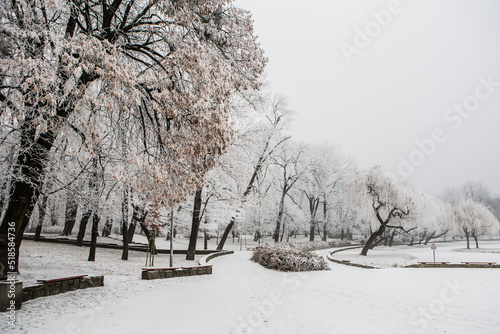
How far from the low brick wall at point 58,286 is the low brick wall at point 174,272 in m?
1.79

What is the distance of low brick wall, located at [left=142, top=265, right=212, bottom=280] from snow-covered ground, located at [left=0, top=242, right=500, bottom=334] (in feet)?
1.25

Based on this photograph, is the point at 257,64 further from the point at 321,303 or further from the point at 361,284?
the point at 361,284

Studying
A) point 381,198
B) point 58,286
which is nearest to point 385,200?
point 381,198

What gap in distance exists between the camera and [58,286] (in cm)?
696

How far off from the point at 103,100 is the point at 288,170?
95.7 ft

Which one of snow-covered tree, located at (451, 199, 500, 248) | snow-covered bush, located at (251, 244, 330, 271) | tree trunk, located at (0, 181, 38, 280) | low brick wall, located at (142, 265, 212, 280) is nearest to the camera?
tree trunk, located at (0, 181, 38, 280)

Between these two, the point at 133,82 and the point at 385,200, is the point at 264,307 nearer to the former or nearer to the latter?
the point at 133,82

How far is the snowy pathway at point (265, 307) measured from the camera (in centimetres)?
548

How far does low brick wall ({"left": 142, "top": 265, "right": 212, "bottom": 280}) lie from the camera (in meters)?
9.80

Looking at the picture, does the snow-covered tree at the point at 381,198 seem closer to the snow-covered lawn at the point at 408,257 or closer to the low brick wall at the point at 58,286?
the snow-covered lawn at the point at 408,257

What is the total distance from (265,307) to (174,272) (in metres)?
4.93

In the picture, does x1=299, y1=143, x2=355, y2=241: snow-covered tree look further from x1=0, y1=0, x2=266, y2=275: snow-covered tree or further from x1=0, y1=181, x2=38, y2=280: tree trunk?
x1=0, y1=181, x2=38, y2=280: tree trunk

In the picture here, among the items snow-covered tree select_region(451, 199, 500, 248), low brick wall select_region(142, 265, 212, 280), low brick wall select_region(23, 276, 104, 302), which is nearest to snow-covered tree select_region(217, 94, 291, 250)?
low brick wall select_region(142, 265, 212, 280)

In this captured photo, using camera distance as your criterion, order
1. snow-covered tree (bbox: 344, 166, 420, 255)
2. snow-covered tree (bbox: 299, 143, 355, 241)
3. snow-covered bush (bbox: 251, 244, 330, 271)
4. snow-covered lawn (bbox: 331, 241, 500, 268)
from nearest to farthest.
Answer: snow-covered bush (bbox: 251, 244, 330, 271) → snow-covered lawn (bbox: 331, 241, 500, 268) → snow-covered tree (bbox: 344, 166, 420, 255) → snow-covered tree (bbox: 299, 143, 355, 241)
